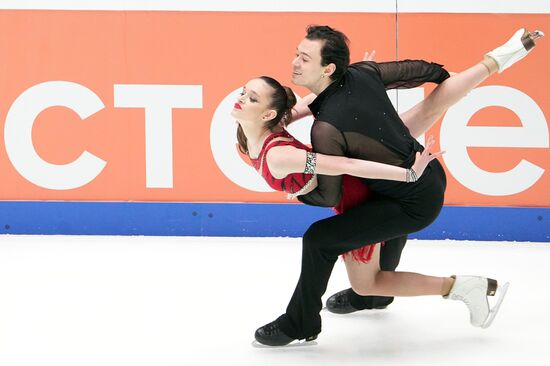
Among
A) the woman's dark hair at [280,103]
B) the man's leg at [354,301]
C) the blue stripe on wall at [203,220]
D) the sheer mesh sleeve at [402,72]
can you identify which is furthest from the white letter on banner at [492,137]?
the woman's dark hair at [280,103]

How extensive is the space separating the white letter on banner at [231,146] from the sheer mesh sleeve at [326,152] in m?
2.11

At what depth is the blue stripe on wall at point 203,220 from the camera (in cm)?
524

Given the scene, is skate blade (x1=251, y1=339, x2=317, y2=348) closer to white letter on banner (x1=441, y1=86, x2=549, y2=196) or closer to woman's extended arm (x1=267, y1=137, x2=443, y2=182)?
woman's extended arm (x1=267, y1=137, x2=443, y2=182)

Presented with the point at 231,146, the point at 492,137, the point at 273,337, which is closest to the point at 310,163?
the point at 273,337

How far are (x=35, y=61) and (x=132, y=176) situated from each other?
89 cm

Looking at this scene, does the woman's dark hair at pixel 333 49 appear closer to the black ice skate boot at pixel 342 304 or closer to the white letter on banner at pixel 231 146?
the black ice skate boot at pixel 342 304

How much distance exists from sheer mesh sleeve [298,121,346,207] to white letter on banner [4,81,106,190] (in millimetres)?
2505

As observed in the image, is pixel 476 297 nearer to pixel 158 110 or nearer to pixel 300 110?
pixel 300 110

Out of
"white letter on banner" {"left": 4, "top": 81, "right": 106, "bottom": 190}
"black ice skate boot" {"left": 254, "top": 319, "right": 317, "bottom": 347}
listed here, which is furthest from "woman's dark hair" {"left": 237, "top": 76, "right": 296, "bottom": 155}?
"white letter on banner" {"left": 4, "top": 81, "right": 106, "bottom": 190}

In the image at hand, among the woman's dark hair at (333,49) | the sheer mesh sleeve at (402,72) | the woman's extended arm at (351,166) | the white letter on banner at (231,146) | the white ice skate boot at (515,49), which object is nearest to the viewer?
the woman's extended arm at (351,166)

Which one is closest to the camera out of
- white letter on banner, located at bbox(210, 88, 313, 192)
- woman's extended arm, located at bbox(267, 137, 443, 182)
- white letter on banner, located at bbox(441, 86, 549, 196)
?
woman's extended arm, located at bbox(267, 137, 443, 182)

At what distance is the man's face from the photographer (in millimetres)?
3139

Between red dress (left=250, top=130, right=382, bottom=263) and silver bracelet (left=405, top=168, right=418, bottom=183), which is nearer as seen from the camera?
silver bracelet (left=405, top=168, right=418, bottom=183)

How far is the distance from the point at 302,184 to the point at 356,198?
0.27 meters
